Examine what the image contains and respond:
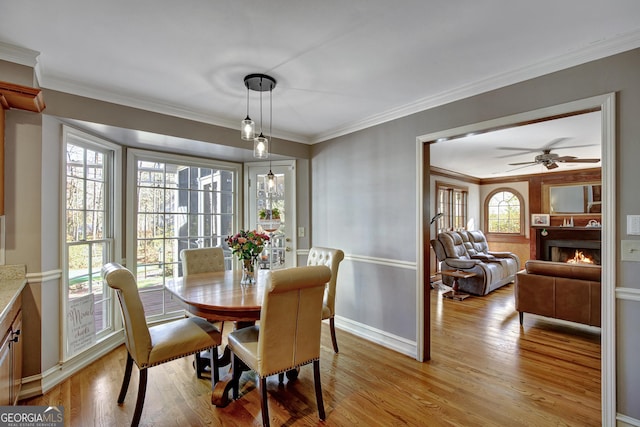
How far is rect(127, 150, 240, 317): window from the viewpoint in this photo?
3533 millimetres

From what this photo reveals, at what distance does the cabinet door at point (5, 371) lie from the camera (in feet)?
5.07

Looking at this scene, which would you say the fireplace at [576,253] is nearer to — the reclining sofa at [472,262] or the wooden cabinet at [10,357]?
the reclining sofa at [472,262]

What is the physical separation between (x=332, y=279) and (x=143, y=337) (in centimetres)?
168

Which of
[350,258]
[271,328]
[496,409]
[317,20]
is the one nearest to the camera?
[317,20]

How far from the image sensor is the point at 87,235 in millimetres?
2951

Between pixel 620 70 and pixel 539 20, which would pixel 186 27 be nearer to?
pixel 539 20

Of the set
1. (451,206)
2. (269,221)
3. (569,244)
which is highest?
(451,206)

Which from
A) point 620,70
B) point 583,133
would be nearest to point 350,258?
point 620,70

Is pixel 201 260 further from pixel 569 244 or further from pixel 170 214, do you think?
pixel 569 244

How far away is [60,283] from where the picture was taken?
251 centimetres

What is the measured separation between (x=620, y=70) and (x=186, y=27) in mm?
2711

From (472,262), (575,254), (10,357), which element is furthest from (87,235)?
(575,254)

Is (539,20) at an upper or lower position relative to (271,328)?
upper

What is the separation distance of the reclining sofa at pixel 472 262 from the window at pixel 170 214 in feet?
13.4
